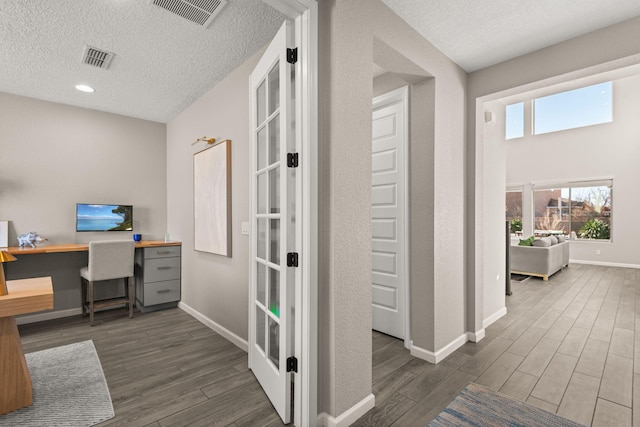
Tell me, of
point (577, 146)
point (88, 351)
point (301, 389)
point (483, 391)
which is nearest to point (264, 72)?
point (301, 389)

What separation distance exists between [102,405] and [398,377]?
75.8 inches

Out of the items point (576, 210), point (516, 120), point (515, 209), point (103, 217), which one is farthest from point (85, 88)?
point (576, 210)

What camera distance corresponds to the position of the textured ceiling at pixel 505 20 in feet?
6.40

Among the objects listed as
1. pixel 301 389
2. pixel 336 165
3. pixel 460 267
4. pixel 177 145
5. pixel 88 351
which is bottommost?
pixel 88 351

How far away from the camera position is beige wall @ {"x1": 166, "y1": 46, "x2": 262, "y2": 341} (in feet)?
9.09

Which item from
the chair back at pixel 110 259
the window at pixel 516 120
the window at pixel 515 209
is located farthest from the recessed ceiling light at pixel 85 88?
the window at pixel 515 209

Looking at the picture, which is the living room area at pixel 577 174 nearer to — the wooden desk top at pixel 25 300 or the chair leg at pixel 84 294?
the wooden desk top at pixel 25 300

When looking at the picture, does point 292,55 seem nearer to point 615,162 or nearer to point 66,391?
point 66,391

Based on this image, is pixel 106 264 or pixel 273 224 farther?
pixel 106 264

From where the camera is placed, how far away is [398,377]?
221 cm

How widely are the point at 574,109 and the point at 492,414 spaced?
28.0 feet

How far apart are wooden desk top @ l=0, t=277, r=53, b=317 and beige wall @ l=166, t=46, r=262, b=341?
4.34ft

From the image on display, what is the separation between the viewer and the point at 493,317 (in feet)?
10.9

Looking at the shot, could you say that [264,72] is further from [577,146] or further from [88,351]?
[577,146]
